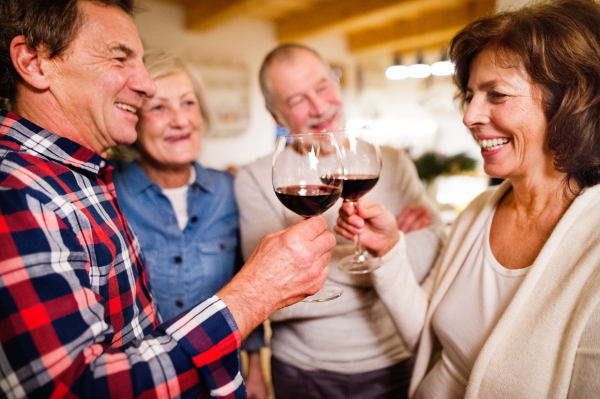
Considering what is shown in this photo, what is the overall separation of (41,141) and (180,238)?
661 mm

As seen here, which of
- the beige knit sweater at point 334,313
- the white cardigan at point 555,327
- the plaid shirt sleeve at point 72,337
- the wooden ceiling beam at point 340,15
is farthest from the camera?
the wooden ceiling beam at point 340,15

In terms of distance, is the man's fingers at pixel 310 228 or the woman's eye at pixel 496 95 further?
the woman's eye at pixel 496 95

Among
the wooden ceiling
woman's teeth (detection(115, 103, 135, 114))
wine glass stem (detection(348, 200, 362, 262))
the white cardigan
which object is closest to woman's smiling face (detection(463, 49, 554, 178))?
the white cardigan

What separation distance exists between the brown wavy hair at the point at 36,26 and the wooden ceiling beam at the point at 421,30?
486 centimetres

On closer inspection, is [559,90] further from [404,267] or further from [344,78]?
[344,78]

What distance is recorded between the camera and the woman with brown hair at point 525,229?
2.60 ft

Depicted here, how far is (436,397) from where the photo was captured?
1056 millimetres

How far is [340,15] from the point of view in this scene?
4633mm

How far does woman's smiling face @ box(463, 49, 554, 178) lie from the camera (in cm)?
92

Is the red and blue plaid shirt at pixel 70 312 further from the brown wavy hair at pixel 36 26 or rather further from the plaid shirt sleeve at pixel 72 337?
the brown wavy hair at pixel 36 26

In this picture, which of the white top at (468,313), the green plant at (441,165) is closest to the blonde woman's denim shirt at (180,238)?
the white top at (468,313)

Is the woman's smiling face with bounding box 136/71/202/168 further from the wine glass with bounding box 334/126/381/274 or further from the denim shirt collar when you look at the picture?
the wine glass with bounding box 334/126/381/274

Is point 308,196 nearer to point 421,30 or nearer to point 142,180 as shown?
point 142,180

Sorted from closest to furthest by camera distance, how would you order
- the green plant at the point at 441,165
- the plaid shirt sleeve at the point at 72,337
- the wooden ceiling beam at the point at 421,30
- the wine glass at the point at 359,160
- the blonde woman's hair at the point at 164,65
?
1. the plaid shirt sleeve at the point at 72,337
2. the wine glass at the point at 359,160
3. the blonde woman's hair at the point at 164,65
4. the green plant at the point at 441,165
5. the wooden ceiling beam at the point at 421,30
